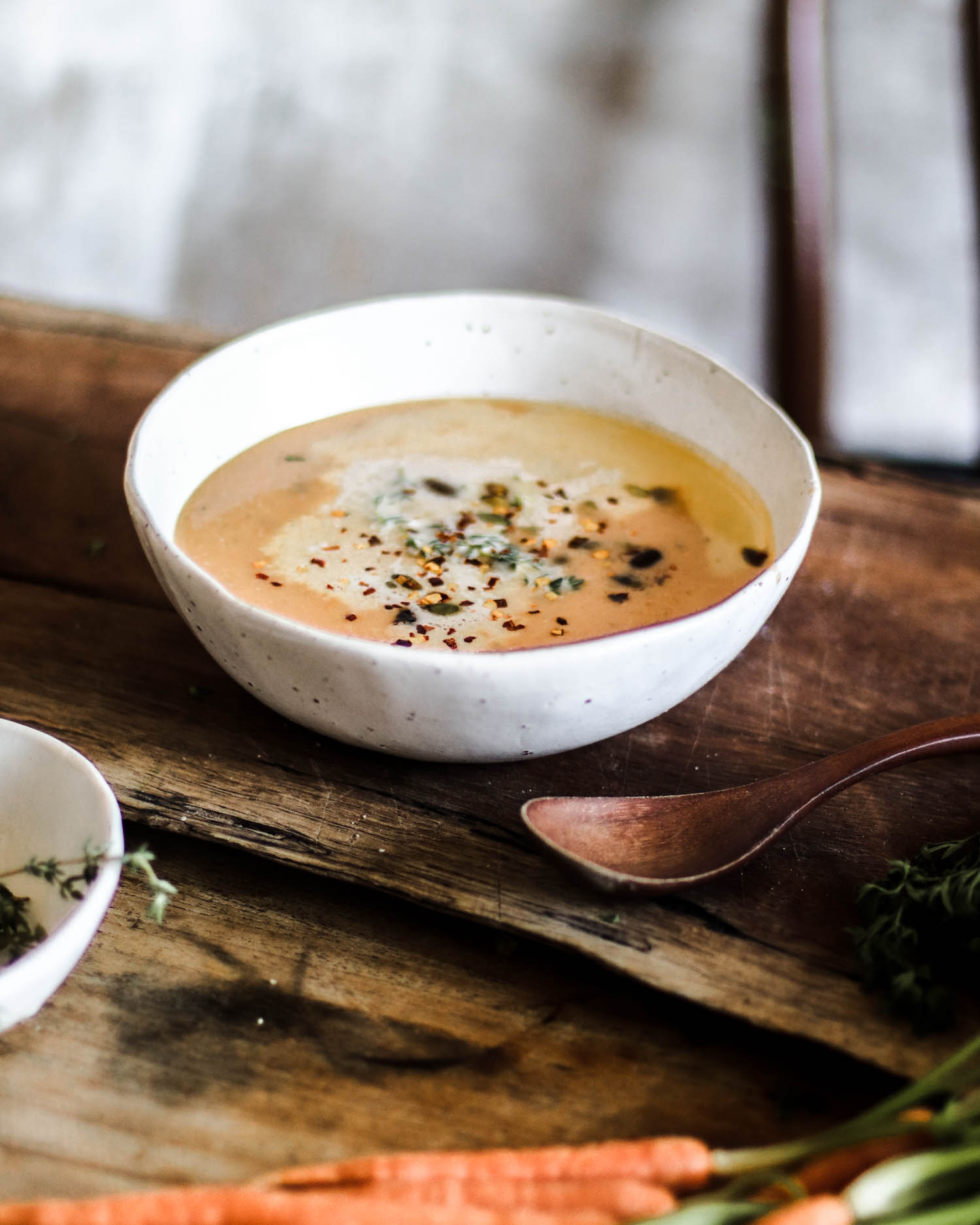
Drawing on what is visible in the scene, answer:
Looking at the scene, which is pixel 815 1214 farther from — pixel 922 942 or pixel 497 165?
pixel 497 165

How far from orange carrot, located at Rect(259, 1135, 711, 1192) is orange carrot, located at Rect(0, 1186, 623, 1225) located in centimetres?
2

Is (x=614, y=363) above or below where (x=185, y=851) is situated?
above

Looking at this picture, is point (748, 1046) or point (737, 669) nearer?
point (748, 1046)

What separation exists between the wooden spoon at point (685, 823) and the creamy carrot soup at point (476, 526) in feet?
0.53

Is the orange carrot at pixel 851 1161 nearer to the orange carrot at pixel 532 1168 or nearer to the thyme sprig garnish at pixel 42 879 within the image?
the orange carrot at pixel 532 1168

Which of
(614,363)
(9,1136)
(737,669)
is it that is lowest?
(9,1136)

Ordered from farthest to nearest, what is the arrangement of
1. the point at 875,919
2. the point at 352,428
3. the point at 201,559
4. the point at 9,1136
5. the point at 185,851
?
the point at 352,428
the point at 201,559
the point at 185,851
the point at 875,919
the point at 9,1136

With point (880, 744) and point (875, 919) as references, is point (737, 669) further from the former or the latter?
point (875, 919)

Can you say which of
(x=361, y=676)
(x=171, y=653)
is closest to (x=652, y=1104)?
(x=361, y=676)

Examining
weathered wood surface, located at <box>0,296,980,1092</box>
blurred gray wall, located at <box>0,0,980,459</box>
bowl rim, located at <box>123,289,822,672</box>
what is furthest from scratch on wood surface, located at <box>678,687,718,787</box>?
blurred gray wall, located at <box>0,0,980,459</box>

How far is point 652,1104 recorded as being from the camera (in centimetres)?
74

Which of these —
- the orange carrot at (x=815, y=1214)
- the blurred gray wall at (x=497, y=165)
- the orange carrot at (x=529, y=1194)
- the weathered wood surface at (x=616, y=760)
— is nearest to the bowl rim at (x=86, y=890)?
the weathered wood surface at (x=616, y=760)

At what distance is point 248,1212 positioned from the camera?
629 millimetres

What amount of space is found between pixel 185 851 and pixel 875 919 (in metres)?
0.54
